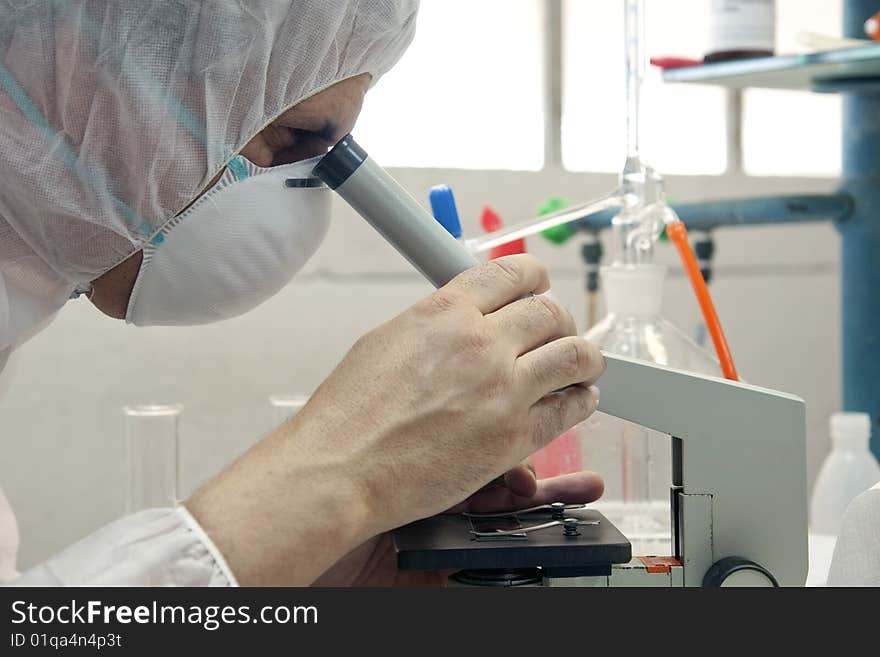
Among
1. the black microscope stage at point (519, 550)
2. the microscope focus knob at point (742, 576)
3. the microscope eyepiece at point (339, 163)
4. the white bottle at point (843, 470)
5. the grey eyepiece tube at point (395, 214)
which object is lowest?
the white bottle at point (843, 470)

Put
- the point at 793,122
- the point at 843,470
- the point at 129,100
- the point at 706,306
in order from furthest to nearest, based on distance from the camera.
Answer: the point at 793,122 < the point at 843,470 < the point at 706,306 < the point at 129,100

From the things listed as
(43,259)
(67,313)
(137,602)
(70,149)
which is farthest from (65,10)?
(67,313)

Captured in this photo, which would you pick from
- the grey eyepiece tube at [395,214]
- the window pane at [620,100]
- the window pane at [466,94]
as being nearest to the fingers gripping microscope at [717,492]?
the grey eyepiece tube at [395,214]

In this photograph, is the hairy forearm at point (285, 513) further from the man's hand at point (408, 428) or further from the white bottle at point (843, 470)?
the white bottle at point (843, 470)

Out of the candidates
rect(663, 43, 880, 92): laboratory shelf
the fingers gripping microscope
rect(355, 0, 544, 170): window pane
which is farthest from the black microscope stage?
rect(355, 0, 544, 170): window pane

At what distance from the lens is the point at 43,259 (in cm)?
77

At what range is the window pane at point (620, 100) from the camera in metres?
2.09

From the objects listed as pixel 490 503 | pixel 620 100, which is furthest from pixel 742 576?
pixel 620 100

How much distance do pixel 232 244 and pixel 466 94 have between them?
50.1 inches

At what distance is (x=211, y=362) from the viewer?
1.76m

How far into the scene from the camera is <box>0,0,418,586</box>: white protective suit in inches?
26.8

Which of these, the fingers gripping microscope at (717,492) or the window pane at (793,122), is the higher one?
the window pane at (793,122)

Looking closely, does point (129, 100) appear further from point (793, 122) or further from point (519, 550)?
point (793, 122)

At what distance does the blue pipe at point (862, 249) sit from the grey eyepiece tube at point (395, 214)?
0.62 metres
